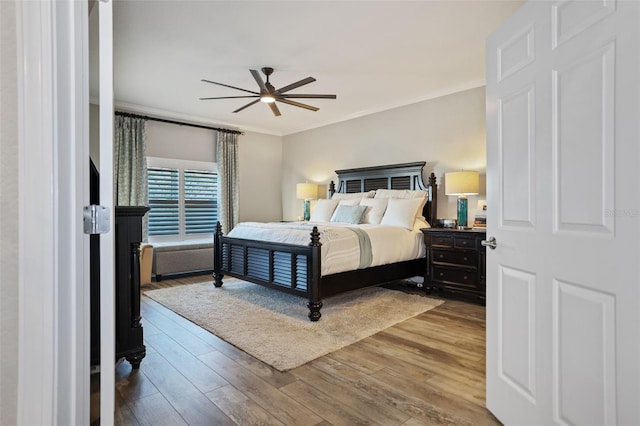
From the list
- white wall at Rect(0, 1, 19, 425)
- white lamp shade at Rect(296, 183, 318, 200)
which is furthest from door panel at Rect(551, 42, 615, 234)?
white lamp shade at Rect(296, 183, 318, 200)

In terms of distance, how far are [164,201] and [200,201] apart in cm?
65

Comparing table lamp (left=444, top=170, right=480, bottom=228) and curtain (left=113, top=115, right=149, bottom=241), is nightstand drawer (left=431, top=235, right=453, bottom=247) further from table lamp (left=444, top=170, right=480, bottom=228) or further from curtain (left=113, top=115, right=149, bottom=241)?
curtain (left=113, top=115, right=149, bottom=241)

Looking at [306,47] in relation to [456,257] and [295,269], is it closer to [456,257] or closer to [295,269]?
[295,269]

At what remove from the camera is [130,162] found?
548 cm

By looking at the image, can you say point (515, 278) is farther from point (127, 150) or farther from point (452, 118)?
point (127, 150)

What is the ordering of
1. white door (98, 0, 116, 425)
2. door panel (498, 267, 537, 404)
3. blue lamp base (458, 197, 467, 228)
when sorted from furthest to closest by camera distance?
blue lamp base (458, 197, 467, 228), door panel (498, 267, 537, 404), white door (98, 0, 116, 425)

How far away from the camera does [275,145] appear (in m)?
7.62

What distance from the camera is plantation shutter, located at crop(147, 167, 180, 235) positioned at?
233 inches

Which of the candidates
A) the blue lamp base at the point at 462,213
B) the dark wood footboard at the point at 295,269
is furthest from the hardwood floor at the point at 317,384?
the blue lamp base at the point at 462,213

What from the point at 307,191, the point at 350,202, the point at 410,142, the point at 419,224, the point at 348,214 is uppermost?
the point at 410,142

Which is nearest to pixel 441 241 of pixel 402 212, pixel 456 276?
pixel 456 276

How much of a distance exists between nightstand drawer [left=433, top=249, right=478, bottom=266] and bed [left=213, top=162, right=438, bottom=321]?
0.39 meters

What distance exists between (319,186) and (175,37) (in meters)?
3.82

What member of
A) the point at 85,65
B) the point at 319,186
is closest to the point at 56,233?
the point at 85,65
